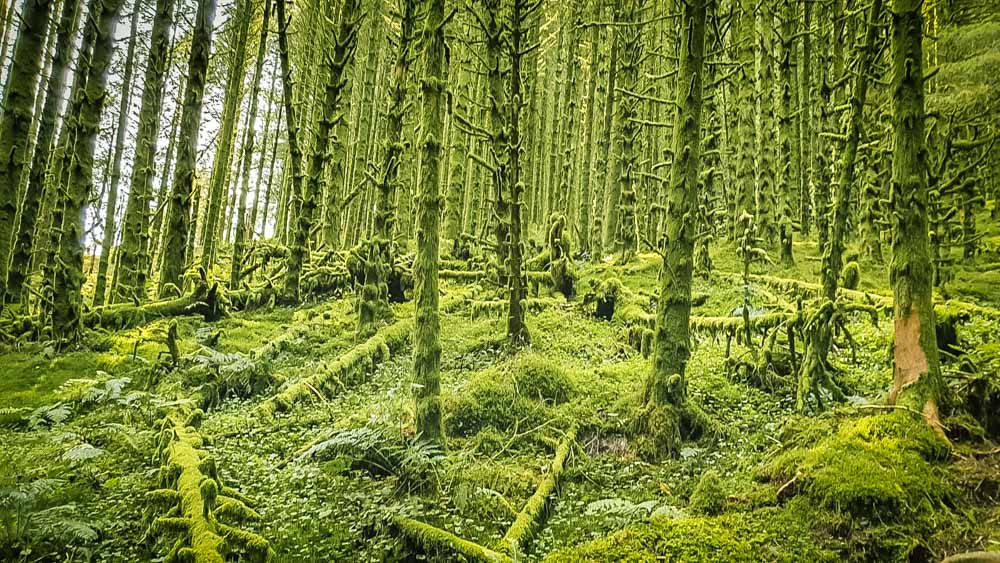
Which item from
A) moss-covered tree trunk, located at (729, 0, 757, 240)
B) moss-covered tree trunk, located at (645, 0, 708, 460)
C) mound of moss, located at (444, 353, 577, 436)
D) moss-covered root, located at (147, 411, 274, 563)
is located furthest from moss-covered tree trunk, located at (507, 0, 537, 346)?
moss-covered tree trunk, located at (729, 0, 757, 240)

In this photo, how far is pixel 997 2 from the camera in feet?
30.9

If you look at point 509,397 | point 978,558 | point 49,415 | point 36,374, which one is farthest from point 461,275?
point 978,558

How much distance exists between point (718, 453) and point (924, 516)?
6.30 feet

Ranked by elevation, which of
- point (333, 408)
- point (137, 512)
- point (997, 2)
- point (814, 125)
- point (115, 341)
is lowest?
point (137, 512)

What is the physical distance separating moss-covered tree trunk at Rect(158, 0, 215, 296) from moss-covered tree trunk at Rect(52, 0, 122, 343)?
8.54ft

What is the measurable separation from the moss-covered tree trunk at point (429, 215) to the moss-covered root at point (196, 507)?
1776 mm

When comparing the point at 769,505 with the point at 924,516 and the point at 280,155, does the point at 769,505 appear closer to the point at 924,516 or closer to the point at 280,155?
the point at 924,516

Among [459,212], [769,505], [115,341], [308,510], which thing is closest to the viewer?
[769,505]

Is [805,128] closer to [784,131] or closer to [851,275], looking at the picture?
[784,131]

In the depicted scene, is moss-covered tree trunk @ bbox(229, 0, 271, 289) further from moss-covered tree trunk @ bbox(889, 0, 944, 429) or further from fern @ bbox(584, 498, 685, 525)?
moss-covered tree trunk @ bbox(889, 0, 944, 429)

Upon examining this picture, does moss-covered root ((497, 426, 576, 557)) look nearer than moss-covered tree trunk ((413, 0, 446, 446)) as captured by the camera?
Yes

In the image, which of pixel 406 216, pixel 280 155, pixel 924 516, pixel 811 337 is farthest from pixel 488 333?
pixel 280 155

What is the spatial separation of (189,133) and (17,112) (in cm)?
667

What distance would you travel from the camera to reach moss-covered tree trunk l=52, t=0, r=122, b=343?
7.61 metres
